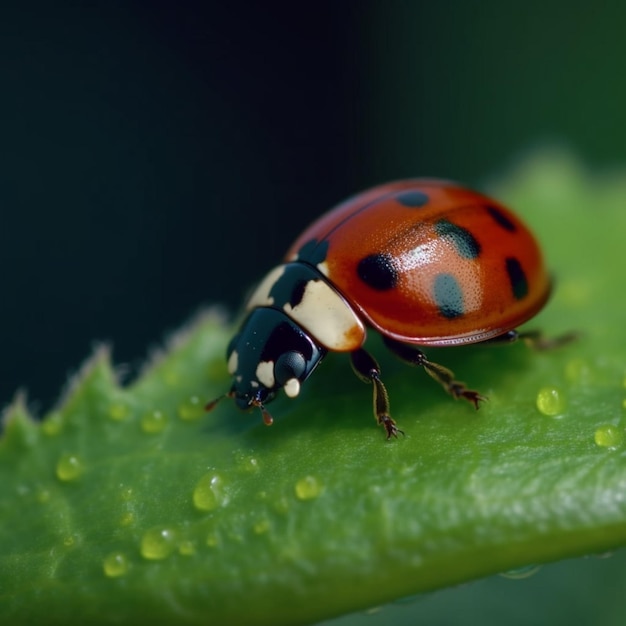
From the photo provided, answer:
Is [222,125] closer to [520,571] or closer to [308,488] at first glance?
[308,488]

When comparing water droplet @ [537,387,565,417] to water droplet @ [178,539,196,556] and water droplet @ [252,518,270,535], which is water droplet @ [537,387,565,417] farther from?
water droplet @ [178,539,196,556]

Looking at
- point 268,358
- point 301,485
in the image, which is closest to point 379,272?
point 268,358

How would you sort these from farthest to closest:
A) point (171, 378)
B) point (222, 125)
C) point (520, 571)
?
point (222, 125) < point (171, 378) < point (520, 571)

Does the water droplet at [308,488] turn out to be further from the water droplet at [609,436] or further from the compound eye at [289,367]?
the water droplet at [609,436]

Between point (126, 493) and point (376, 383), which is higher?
point (376, 383)

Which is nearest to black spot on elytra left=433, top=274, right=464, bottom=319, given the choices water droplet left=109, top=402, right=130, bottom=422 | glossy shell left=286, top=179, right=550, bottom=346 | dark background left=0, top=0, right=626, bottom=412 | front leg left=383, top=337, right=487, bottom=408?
glossy shell left=286, top=179, right=550, bottom=346

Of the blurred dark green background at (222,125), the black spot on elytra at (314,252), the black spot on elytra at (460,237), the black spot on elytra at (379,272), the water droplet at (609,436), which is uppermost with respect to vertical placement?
the black spot on elytra at (460,237)

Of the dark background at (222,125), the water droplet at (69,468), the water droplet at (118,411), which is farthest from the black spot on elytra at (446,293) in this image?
the dark background at (222,125)
